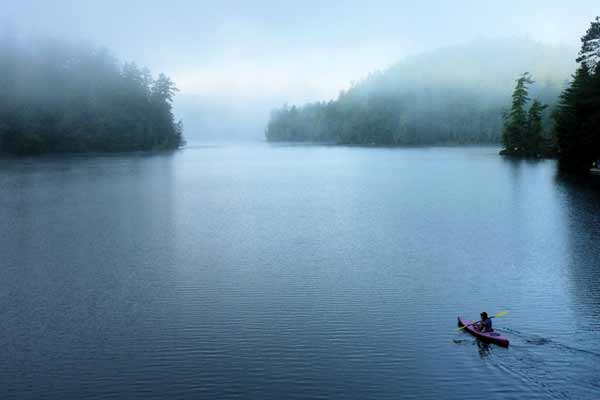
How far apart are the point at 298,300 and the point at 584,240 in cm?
1995

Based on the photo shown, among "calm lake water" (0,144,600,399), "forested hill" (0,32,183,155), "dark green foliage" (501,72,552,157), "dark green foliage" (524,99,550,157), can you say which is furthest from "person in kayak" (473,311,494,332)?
"forested hill" (0,32,183,155)

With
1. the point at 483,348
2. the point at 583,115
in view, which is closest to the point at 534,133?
the point at 583,115

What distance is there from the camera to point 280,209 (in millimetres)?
47125

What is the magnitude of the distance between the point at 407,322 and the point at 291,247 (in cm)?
1305

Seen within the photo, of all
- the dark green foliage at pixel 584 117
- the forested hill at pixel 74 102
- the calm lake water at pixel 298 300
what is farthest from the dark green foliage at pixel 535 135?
the forested hill at pixel 74 102

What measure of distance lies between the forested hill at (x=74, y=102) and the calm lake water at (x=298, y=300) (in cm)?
8438

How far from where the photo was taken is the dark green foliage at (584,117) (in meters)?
66.1

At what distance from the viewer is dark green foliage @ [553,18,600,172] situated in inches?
2603

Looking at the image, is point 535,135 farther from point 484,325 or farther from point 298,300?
point 484,325

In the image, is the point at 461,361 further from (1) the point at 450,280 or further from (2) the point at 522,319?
(1) the point at 450,280

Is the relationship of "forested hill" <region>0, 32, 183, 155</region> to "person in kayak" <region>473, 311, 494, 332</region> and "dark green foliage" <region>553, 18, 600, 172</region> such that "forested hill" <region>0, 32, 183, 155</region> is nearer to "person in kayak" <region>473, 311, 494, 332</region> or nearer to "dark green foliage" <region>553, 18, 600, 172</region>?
"dark green foliage" <region>553, 18, 600, 172</region>

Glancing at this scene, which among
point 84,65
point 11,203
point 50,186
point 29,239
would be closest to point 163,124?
point 84,65

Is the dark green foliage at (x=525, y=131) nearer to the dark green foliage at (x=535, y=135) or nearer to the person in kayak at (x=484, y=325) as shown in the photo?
the dark green foliage at (x=535, y=135)

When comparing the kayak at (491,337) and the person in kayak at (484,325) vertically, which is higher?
the person in kayak at (484,325)
